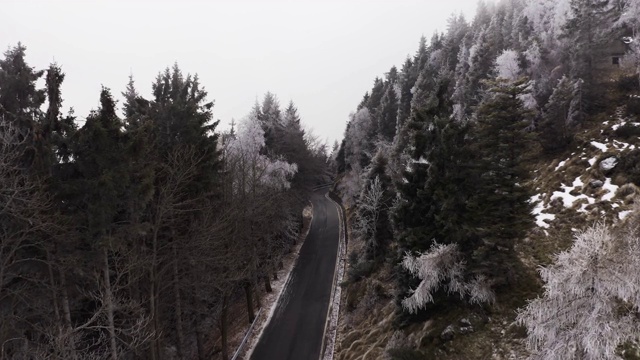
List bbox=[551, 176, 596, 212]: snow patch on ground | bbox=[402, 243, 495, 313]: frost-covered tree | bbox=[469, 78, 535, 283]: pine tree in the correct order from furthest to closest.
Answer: bbox=[551, 176, 596, 212]: snow patch on ground → bbox=[469, 78, 535, 283]: pine tree → bbox=[402, 243, 495, 313]: frost-covered tree

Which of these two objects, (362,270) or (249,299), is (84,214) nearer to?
(249,299)

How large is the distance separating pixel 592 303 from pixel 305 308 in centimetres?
2305

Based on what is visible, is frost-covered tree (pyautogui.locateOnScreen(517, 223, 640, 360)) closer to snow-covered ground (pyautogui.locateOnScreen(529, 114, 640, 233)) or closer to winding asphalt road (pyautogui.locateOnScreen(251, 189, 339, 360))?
snow-covered ground (pyautogui.locateOnScreen(529, 114, 640, 233))

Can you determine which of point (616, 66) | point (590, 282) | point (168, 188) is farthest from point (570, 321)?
point (616, 66)

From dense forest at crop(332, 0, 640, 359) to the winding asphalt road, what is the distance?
8.49 ft

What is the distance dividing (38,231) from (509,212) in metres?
19.2

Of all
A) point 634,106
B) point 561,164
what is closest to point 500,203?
point 561,164

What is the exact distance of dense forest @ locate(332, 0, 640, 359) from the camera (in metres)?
7.69

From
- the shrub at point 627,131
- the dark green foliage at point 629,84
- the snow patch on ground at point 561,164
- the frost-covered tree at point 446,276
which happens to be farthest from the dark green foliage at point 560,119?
the frost-covered tree at point 446,276

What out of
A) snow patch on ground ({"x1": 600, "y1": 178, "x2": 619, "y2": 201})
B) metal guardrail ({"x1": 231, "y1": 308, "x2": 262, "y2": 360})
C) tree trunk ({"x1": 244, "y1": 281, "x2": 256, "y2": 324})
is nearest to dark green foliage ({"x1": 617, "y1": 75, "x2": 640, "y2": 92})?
snow patch on ground ({"x1": 600, "y1": 178, "x2": 619, "y2": 201})

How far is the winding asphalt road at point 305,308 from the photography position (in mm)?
22750

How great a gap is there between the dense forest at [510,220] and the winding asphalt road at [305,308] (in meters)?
2.59

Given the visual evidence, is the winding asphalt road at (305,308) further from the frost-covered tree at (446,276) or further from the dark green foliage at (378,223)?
the frost-covered tree at (446,276)

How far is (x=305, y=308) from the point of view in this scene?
27.8 metres
